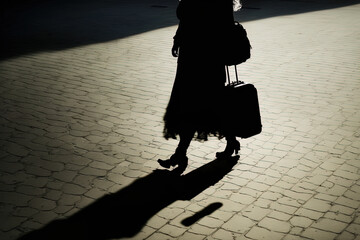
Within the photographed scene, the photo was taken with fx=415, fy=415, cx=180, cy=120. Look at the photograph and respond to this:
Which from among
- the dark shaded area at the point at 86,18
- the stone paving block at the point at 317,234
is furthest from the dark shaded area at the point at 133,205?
the dark shaded area at the point at 86,18

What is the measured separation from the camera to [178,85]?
4.65m

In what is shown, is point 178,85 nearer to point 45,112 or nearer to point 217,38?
point 217,38

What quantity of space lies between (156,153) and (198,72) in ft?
4.10

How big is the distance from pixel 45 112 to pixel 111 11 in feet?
36.2

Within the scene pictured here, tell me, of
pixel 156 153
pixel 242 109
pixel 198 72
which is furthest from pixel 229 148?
pixel 198 72

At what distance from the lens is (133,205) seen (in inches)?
161

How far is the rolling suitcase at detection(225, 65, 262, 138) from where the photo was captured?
4.51 m

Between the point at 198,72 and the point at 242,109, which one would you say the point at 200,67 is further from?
the point at 242,109

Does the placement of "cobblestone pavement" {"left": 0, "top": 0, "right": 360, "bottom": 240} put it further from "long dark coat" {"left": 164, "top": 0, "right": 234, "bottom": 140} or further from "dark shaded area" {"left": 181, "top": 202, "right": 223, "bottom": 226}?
"long dark coat" {"left": 164, "top": 0, "right": 234, "bottom": 140}

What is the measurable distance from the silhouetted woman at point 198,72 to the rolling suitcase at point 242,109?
145 millimetres

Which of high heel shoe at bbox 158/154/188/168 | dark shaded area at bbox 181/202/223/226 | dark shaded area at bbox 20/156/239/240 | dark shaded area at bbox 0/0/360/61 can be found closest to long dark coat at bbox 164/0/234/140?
high heel shoe at bbox 158/154/188/168

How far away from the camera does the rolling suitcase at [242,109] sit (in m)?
4.51

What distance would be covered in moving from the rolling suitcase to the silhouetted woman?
145 millimetres

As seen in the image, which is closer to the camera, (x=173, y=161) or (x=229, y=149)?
(x=173, y=161)
